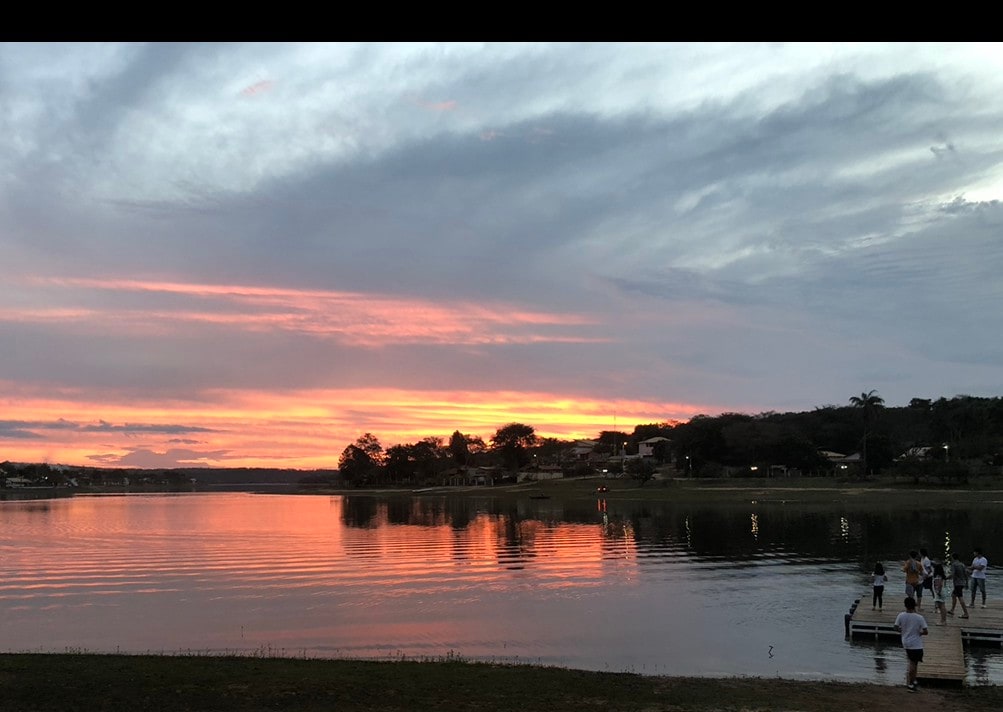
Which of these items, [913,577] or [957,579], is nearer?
[913,577]

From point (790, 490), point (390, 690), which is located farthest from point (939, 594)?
point (790, 490)

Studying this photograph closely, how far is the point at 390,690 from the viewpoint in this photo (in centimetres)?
1738

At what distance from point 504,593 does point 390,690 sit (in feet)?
67.7

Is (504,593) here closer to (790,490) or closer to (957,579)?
(957,579)

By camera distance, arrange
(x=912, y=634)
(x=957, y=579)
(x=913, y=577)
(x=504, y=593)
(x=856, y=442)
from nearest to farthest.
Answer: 1. (x=912, y=634)
2. (x=913, y=577)
3. (x=957, y=579)
4. (x=504, y=593)
5. (x=856, y=442)

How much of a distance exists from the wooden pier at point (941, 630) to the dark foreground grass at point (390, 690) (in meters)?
1.05

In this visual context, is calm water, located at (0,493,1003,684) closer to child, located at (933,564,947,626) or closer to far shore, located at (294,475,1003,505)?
child, located at (933,564,947,626)

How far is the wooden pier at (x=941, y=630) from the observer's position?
19.4 m

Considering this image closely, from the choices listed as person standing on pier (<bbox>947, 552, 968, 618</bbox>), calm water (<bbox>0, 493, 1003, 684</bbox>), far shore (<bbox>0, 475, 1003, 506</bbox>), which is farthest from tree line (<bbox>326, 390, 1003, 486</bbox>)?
person standing on pier (<bbox>947, 552, 968, 618</bbox>)

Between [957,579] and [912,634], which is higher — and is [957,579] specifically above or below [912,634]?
below

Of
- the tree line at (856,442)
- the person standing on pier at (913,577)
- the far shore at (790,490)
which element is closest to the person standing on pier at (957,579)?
the person standing on pier at (913,577)

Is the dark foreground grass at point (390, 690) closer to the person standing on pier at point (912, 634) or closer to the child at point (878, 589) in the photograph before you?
the person standing on pier at point (912, 634)
